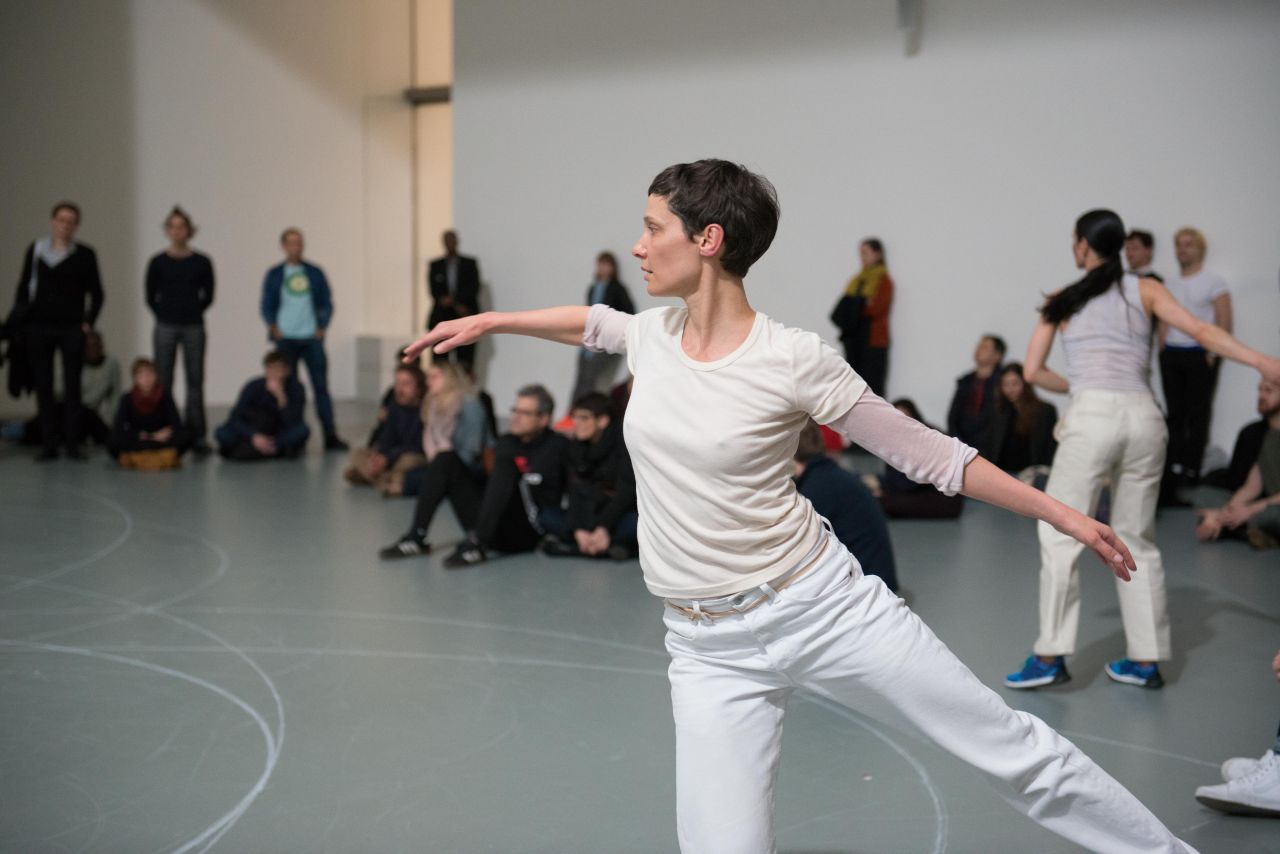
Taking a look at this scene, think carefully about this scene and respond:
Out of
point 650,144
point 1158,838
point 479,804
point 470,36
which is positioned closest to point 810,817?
point 479,804

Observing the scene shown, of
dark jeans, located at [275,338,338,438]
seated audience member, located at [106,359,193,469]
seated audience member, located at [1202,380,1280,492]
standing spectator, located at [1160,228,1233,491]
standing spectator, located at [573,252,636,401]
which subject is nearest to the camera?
seated audience member, located at [1202,380,1280,492]

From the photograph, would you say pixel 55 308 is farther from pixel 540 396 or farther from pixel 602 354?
pixel 602 354

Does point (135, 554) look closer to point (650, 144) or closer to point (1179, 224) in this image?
point (650, 144)

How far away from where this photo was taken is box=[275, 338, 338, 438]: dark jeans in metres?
10.7

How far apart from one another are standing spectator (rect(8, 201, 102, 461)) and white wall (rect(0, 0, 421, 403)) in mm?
4140

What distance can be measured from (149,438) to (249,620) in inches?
185

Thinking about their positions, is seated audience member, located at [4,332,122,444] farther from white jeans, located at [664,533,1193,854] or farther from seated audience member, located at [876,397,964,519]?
white jeans, located at [664,533,1193,854]

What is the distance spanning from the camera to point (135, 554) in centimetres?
648

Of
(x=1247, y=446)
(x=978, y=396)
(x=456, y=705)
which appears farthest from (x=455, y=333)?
(x=978, y=396)

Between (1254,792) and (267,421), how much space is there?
8.20 metres

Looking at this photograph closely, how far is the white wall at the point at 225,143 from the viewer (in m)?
13.2

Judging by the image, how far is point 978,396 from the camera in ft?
30.9

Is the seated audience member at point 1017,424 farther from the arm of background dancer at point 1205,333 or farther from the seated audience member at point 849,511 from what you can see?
the arm of background dancer at point 1205,333

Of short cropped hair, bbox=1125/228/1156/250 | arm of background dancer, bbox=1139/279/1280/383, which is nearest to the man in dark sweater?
arm of background dancer, bbox=1139/279/1280/383
